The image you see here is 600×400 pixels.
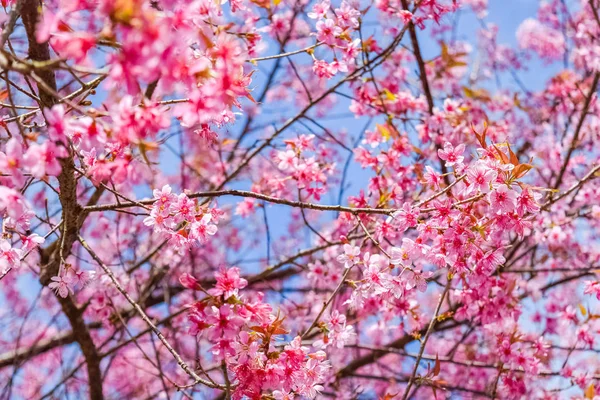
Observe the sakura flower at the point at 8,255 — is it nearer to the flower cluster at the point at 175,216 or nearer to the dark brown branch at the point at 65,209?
the dark brown branch at the point at 65,209

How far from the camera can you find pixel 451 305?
4.04 meters

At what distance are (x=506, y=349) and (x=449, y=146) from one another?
1.47m

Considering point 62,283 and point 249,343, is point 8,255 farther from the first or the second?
point 249,343

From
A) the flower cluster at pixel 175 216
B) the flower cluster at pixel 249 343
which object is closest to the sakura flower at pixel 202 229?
the flower cluster at pixel 175 216

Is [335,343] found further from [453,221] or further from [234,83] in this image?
[234,83]

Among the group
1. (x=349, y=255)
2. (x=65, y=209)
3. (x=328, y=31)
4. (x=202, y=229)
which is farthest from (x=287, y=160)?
(x=65, y=209)

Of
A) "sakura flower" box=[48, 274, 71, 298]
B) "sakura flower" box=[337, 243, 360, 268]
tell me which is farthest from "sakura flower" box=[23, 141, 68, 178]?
"sakura flower" box=[337, 243, 360, 268]

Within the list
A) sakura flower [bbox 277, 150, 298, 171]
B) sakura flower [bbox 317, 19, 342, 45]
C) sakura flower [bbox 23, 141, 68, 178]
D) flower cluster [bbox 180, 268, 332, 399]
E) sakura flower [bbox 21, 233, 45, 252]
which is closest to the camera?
sakura flower [bbox 23, 141, 68, 178]

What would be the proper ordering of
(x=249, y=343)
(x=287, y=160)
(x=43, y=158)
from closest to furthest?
(x=43, y=158), (x=249, y=343), (x=287, y=160)

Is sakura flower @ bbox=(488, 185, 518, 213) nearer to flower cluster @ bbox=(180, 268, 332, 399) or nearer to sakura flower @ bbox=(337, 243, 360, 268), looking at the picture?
sakura flower @ bbox=(337, 243, 360, 268)

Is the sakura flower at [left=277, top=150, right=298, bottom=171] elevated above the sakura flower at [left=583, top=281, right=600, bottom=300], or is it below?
above

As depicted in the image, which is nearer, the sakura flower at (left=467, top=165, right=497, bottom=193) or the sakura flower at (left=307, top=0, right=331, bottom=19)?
the sakura flower at (left=467, top=165, right=497, bottom=193)

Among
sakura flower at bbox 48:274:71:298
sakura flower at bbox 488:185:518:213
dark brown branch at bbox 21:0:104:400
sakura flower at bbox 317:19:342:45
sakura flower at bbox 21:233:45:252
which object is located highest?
sakura flower at bbox 317:19:342:45

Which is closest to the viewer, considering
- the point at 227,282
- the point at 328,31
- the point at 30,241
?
the point at 227,282
